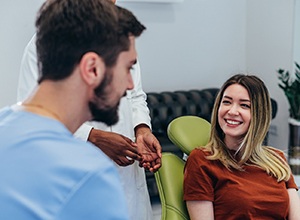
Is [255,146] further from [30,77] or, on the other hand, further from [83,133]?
Result: [30,77]

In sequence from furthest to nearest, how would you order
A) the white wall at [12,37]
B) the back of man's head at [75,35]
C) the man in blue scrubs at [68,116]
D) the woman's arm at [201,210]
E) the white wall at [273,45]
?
the white wall at [273,45] → the white wall at [12,37] → the woman's arm at [201,210] → the back of man's head at [75,35] → the man in blue scrubs at [68,116]

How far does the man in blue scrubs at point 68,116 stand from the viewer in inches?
28.3

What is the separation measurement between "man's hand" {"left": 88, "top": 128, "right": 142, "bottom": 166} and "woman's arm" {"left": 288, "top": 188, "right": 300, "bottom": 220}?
75cm

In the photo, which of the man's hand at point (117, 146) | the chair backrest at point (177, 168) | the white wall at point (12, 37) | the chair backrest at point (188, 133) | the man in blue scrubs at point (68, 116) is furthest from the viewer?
the white wall at point (12, 37)

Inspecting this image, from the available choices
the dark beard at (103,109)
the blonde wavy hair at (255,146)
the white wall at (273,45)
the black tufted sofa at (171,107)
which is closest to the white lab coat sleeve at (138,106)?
the blonde wavy hair at (255,146)

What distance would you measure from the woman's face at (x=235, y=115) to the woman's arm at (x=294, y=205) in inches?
12.8

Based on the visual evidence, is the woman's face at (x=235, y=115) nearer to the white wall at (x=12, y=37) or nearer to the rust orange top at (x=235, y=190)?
the rust orange top at (x=235, y=190)

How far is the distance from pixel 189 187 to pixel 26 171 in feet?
3.97

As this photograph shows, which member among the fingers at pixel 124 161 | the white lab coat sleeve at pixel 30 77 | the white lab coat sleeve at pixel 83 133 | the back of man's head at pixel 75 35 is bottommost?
the fingers at pixel 124 161

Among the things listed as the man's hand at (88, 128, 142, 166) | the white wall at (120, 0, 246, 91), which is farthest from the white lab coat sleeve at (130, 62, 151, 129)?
the white wall at (120, 0, 246, 91)

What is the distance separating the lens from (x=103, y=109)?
867 mm

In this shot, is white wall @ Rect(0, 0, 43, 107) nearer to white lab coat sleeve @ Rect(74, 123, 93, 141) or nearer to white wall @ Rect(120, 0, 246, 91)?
white wall @ Rect(120, 0, 246, 91)

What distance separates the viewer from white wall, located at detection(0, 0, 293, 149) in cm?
357

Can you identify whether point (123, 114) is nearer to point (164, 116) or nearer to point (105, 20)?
point (105, 20)
